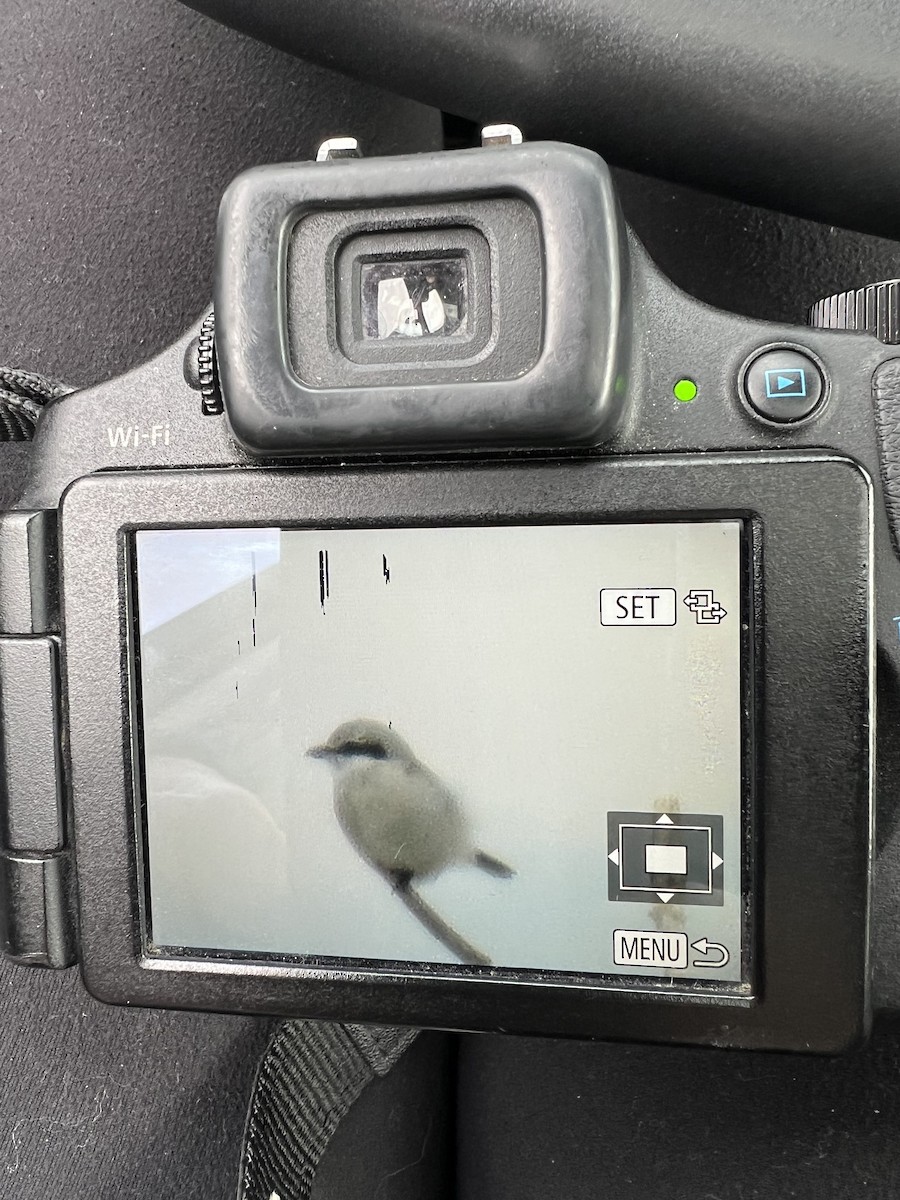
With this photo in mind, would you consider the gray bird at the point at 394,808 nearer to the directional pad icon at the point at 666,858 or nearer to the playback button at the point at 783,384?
the directional pad icon at the point at 666,858

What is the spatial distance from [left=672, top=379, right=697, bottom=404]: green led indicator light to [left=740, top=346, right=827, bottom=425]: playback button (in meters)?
0.02

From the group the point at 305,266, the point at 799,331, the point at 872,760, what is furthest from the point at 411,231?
the point at 872,760

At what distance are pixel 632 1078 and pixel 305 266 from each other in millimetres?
493

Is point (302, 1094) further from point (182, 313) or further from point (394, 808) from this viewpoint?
point (182, 313)

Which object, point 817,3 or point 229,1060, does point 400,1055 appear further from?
point 817,3

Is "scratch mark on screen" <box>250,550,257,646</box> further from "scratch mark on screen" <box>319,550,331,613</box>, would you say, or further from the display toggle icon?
the display toggle icon

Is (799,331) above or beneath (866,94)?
beneath

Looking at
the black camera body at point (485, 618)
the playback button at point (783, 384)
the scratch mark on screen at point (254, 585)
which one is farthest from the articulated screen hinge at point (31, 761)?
the playback button at point (783, 384)

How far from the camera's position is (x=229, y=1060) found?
63cm

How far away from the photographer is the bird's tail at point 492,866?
18.7 inches

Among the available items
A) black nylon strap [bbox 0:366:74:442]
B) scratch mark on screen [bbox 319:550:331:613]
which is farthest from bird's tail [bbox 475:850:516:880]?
black nylon strap [bbox 0:366:74:442]

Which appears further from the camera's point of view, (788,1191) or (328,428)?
(788,1191)

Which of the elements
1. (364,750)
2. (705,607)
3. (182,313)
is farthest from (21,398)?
(705,607)

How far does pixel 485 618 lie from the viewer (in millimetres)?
468
